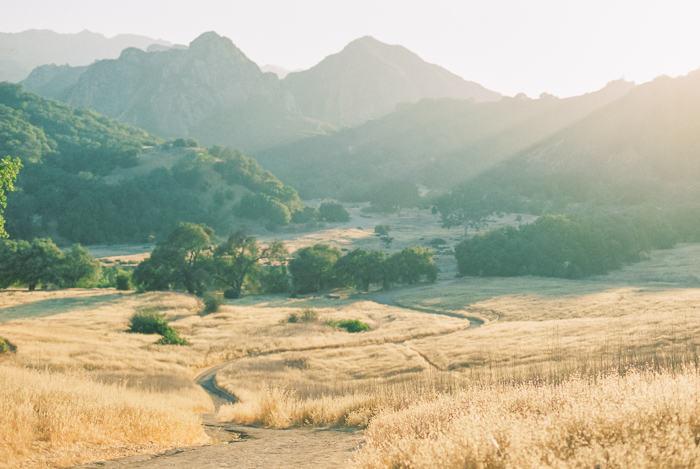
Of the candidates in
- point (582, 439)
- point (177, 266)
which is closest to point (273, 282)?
point (177, 266)

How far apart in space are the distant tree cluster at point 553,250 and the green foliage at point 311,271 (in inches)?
1122

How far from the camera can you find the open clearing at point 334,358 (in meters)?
9.30

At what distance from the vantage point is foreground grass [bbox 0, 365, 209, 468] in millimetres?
8734

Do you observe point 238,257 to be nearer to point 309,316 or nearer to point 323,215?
point 309,316

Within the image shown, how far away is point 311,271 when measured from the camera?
84500 mm

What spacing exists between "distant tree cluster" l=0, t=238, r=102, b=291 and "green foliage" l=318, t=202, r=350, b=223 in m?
103

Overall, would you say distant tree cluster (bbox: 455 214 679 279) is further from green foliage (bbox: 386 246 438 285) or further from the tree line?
green foliage (bbox: 386 246 438 285)

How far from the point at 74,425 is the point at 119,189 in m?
164

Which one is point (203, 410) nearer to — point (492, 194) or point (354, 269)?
point (354, 269)

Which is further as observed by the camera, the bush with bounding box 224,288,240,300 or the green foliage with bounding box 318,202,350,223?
the green foliage with bounding box 318,202,350,223

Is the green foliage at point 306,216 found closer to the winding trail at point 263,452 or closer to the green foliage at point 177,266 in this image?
the green foliage at point 177,266

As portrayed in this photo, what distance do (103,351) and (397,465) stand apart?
3041cm

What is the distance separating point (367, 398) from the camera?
15.0 metres

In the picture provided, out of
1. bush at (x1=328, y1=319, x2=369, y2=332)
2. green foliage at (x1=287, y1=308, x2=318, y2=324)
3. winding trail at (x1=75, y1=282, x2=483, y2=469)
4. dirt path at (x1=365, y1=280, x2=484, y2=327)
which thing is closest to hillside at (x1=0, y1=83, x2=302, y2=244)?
dirt path at (x1=365, y1=280, x2=484, y2=327)
